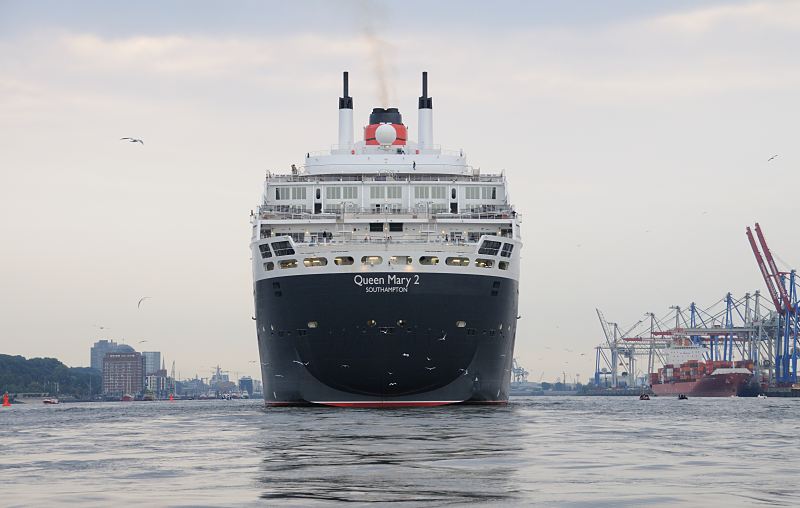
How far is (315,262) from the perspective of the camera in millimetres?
69375

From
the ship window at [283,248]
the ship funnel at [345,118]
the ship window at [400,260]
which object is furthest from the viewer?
the ship funnel at [345,118]

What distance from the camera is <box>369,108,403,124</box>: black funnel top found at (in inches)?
3615

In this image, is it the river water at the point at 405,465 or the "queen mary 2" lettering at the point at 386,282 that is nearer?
the river water at the point at 405,465

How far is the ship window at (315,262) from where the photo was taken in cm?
6888

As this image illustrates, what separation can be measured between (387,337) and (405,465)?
117ft

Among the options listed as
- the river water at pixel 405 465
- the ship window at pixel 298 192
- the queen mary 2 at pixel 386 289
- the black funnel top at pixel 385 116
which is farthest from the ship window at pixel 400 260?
the black funnel top at pixel 385 116

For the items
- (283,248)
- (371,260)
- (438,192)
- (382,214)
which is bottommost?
(371,260)

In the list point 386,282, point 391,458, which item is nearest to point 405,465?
point 391,458

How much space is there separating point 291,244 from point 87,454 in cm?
3411

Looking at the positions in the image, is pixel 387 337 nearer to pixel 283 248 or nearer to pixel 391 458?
pixel 283 248

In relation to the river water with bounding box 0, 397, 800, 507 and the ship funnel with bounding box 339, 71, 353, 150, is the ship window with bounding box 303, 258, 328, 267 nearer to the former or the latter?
the river water with bounding box 0, 397, 800, 507

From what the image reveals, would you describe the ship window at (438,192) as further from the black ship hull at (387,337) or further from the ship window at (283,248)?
the ship window at (283,248)

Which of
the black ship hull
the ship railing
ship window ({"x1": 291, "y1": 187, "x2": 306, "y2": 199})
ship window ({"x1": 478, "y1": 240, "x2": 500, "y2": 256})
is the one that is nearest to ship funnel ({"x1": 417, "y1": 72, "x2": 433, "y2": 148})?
ship window ({"x1": 291, "y1": 187, "x2": 306, "y2": 199})

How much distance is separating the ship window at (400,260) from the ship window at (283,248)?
260 inches
